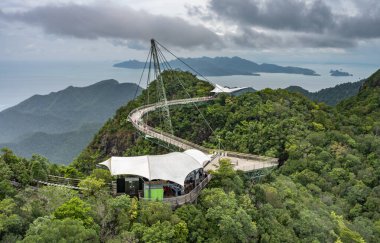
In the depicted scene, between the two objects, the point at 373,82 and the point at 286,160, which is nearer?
the point at 286,160

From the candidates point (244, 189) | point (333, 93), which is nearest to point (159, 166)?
point (244, 189)

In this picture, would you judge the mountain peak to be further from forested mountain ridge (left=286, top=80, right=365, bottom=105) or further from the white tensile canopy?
the white tensile canopy

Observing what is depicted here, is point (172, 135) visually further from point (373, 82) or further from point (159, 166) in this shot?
point (373, 82)

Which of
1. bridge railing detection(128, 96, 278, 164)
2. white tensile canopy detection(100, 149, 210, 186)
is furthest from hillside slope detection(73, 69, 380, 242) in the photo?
white tensile canopy detection(100, 149, 210, 186)

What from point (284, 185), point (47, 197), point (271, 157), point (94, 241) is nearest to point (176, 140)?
point (271, 157)

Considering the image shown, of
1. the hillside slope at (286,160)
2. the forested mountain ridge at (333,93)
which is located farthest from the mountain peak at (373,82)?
the forested mountain ridge at (333,93)

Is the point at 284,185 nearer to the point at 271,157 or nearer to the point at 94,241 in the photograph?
the point at 271,157
